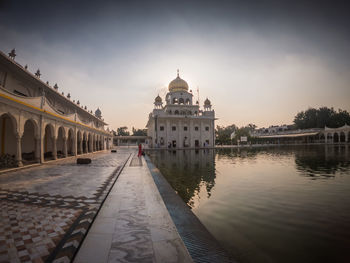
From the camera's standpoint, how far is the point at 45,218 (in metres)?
3.43

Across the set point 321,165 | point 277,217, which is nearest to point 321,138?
point 321,165

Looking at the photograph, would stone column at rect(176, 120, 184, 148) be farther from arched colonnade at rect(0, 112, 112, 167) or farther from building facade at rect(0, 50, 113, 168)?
arched colonnade at rect(0, 112, 112, 167)

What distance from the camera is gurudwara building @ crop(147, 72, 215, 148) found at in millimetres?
36719

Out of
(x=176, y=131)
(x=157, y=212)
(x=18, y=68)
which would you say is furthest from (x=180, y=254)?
(x=176, y=131)

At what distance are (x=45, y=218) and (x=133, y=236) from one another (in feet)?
6.58

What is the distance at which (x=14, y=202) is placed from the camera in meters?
4.31

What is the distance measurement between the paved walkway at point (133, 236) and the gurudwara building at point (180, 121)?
31468mm

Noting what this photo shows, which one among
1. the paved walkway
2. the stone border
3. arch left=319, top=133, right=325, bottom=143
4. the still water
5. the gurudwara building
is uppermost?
the gurudwara building

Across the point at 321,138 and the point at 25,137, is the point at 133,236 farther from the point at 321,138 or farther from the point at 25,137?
the point at 321,138

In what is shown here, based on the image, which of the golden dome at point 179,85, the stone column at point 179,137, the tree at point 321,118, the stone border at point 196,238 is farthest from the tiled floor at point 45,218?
the tree at point 321,118

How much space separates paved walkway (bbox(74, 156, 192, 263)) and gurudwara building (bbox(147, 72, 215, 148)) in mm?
31468

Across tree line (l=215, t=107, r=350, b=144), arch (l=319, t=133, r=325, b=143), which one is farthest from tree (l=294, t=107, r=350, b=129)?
arch (l=319, t=133, r=325, b=143)

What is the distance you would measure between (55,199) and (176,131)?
33.3 metres

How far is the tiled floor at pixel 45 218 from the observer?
2.40m
